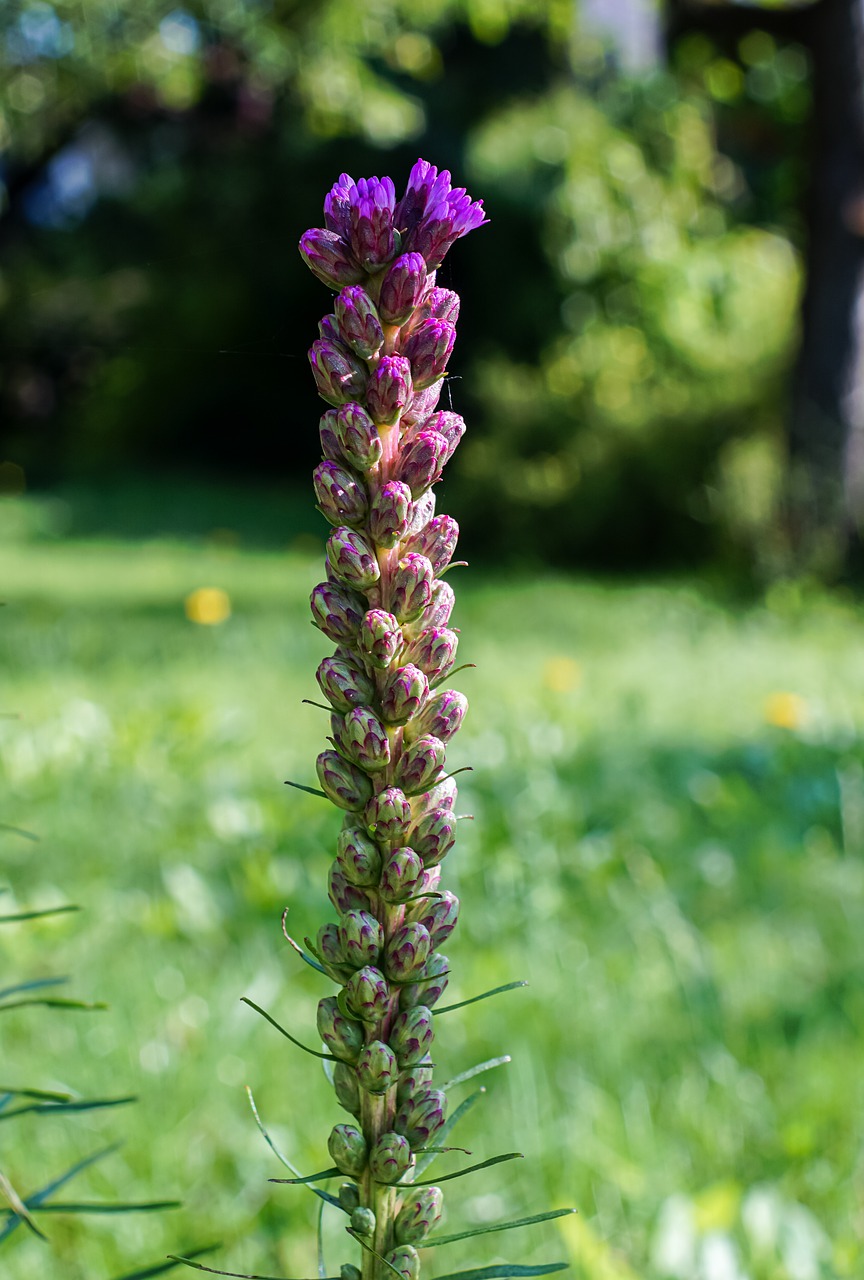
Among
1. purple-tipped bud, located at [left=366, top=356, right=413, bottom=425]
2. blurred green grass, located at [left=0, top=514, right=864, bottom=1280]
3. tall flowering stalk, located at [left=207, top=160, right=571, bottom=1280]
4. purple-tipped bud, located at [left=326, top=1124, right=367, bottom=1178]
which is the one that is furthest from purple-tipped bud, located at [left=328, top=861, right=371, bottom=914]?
blurred green grass, located at [left=0, top=514, right=864, bottom=1280]

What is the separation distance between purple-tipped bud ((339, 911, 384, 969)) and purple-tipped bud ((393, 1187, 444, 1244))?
0.13 m

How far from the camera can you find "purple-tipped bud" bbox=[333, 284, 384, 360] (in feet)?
1.83

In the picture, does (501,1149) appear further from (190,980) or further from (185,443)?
(185,443)

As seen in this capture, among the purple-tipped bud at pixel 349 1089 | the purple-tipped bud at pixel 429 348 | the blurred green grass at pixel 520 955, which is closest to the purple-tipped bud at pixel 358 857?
the purple-tipped bud at pixel 349 1089

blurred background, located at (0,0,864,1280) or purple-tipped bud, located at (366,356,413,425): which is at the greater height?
blurred background, located at (0,0,864,1280)

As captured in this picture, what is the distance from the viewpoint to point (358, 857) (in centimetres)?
60

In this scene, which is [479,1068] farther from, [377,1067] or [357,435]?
[357,435]

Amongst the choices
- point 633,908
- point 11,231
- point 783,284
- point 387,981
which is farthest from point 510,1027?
point 11,231

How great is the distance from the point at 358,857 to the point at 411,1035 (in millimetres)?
96

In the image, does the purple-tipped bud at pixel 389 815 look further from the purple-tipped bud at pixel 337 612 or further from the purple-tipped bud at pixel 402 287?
the purple-tipped bud at pixel 402 287

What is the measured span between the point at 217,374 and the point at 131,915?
13569 mm

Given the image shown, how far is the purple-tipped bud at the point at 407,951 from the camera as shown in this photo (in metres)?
0.61

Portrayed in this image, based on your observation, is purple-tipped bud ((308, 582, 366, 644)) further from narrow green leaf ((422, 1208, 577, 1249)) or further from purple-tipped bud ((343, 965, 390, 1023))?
narrow green leaf ((422, 1208, 577, 1249))

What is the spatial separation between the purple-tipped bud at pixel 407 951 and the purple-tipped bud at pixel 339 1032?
0.03 meters
